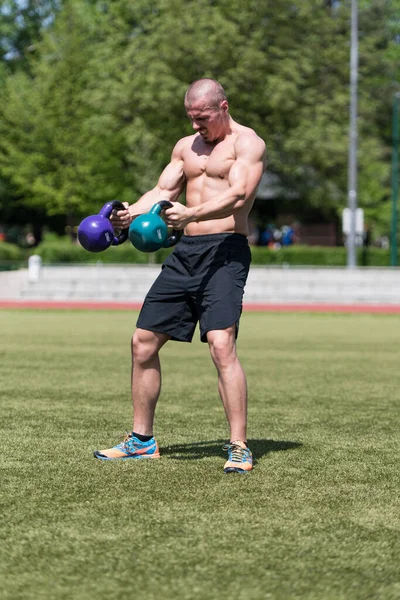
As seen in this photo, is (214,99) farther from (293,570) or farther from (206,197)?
(293,570)

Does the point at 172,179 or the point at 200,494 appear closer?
the point at 200,494

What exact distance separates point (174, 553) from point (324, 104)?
3762cm

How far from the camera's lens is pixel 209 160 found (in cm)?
617

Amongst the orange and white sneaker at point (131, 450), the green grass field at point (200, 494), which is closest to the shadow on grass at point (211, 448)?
the green grass field at point (200, 494)

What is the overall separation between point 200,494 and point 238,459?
69cm

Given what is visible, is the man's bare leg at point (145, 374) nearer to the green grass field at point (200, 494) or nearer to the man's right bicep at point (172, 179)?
the green grass field at point (200, 494)

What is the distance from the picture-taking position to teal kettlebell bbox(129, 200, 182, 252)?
560 centimetres

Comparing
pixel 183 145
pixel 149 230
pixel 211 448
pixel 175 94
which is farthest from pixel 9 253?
pixel 149 230

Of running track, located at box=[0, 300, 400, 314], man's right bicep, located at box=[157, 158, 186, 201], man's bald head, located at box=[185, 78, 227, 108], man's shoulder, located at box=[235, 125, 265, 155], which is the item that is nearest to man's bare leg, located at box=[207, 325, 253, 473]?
man's right bicep, located at box=[157, 158, 186, 201]

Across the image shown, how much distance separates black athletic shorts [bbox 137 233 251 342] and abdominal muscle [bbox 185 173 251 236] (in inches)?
1.6

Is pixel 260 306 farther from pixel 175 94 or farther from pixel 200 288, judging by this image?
pixel 200 288

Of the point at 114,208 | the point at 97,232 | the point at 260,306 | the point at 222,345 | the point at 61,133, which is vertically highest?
the point at 61,133

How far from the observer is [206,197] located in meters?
6.16

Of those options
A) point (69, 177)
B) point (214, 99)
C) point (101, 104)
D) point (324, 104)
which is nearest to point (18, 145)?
point (69, 177)
